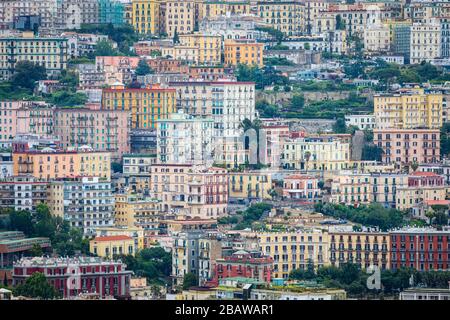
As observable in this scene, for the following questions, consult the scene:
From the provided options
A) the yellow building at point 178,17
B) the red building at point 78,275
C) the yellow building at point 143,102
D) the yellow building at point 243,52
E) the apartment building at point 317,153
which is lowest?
the red building at point 78,275

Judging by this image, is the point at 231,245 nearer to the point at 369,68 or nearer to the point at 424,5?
the point at 369,68

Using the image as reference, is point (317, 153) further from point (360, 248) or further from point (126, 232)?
point (360, 248)

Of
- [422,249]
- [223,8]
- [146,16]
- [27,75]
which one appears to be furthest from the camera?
[223,8]

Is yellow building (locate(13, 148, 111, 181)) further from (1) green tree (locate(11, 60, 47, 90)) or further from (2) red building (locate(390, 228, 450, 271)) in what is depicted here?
(2) red building (locate(390, 228, 450, 271))

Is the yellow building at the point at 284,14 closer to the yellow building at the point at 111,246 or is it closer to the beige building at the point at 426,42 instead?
the beige building at the point at 426,42

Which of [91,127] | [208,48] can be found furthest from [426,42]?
[91,127]

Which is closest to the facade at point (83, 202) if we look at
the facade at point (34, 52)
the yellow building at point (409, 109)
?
the yellow building at point (409, 109)
